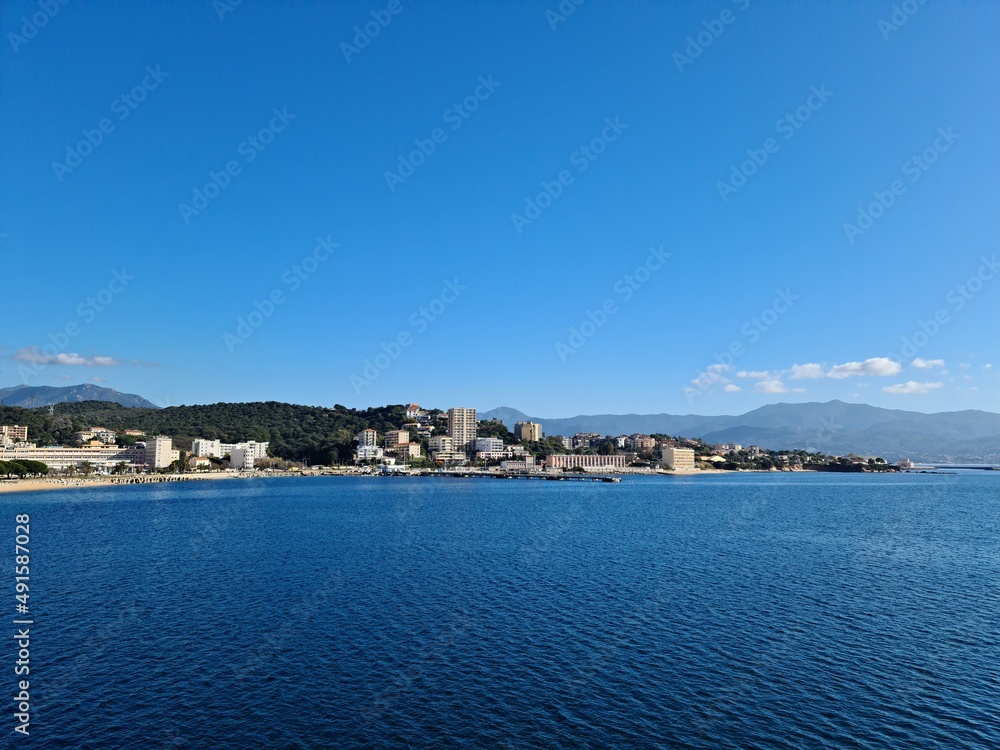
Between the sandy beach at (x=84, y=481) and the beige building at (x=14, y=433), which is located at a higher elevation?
the beige building at (x=14, y=433)

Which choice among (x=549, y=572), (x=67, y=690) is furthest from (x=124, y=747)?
(x=549, y=572)

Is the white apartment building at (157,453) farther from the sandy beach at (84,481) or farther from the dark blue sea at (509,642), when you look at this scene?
the dark blue sea at (509,642)

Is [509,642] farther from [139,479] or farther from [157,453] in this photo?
[157,453]

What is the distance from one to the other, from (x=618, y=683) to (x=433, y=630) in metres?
8.19

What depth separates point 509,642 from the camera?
22938mm

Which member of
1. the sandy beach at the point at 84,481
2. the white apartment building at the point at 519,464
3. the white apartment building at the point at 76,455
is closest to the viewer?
the sandy beach at the point at 84,481

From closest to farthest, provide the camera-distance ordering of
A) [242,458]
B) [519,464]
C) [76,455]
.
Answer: [76,455] → [242,458] → [519,464]

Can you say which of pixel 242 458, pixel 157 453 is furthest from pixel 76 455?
pixel 242 458

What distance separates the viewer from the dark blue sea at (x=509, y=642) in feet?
54.2

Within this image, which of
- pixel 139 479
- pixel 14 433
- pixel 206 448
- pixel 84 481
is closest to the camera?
pixel 84 481

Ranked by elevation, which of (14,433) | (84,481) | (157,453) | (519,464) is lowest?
(84,481)

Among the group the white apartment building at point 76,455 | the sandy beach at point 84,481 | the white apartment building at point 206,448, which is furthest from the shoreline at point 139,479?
the white apartment building at point 206,448

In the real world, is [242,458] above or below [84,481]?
above

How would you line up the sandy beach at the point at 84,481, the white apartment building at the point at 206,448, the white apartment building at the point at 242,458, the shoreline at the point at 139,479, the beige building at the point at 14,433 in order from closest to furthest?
the sandy beach at the point at 84,481 < the shoreline at the point at 139,479 < the beige building at the point at 14,433 < the white apartment building at the point at 206,448 < the white apartment building at the point at 242,458
